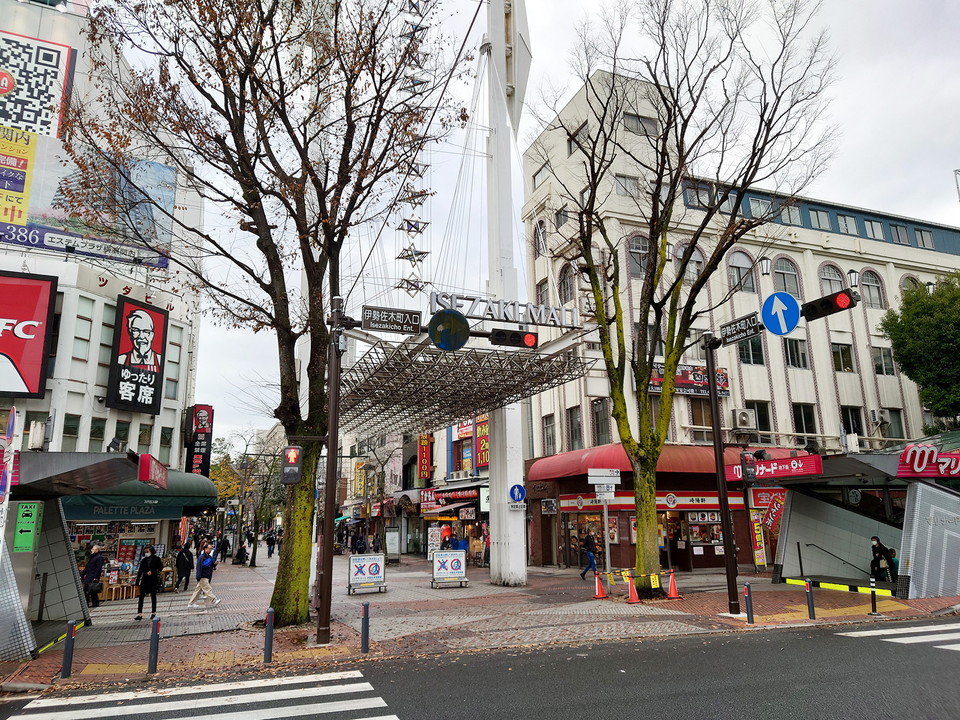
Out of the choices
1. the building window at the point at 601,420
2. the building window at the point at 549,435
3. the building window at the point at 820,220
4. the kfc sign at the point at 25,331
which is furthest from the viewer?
the building window at the point at 820,220

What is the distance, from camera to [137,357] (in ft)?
80.8

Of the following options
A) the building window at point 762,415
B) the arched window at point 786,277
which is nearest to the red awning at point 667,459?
the building window at point 762,415

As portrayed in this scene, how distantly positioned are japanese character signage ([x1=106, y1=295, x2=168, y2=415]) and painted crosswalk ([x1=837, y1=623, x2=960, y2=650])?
23.9 m

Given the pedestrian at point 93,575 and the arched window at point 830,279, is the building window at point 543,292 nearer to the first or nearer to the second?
the arched window at point 830,279

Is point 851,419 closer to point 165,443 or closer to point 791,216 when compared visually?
point 791,216

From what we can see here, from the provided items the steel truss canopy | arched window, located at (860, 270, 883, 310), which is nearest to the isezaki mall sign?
the steel truss canopy

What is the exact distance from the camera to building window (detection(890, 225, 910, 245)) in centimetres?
3578

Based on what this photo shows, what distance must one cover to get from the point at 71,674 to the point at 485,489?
69.2 feet

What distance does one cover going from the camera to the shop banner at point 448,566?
21.9 metres

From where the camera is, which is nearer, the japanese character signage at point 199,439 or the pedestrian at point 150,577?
the pedestrian at point 150,577

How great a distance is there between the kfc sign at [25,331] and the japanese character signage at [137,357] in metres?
2.30

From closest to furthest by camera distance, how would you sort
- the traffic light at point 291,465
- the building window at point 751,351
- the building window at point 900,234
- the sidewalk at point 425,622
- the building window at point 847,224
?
the sidewalk at point 425,622 < the traffic light at point 291,465 < the building window at point 751,351 < the building window at point 847,224 < the building window at point 900,234

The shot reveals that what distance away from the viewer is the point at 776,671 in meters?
9.06

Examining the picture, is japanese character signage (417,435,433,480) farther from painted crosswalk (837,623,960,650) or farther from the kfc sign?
painted crosswalk (837,623,960,650)
